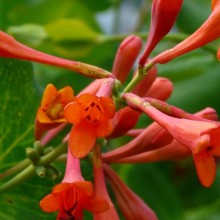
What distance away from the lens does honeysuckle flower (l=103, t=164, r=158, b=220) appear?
1130mm

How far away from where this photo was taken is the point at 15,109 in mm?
1256

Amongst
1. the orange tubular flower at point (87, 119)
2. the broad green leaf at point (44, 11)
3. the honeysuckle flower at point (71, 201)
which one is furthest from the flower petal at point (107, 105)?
the broad green leaf at point (44, 11)

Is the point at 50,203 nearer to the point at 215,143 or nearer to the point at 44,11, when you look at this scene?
the point at 215,143

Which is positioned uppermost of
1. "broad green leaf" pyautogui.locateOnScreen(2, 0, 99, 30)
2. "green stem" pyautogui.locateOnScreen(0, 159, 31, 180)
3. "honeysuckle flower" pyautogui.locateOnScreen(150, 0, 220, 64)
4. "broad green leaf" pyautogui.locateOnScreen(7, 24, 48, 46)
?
"honeysuckle flower" pyautogui.locateOnScreen(150, 0, 220, 64)

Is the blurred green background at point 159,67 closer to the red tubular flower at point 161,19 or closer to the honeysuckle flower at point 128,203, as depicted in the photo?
the honeysuckle flower at point 128,203

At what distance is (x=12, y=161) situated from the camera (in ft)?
4.16

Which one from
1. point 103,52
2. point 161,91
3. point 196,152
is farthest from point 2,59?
point 103,52

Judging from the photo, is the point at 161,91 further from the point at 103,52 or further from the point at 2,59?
the point at 103,52

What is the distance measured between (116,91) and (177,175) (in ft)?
3.74

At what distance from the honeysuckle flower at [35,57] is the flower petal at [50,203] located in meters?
0.21

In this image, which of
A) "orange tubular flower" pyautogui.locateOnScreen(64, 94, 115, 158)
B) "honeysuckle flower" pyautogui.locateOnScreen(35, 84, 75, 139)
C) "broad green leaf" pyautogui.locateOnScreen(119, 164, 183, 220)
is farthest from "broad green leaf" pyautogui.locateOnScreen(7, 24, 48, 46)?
"orange tubular flower" pyautogui.locateOnScreen(64, 94, 115, 158)

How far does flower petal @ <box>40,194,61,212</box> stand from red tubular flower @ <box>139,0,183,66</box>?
0.83ft

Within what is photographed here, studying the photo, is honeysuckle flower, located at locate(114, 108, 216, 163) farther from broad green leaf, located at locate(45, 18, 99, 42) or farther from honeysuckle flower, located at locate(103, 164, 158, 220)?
broad green leaf, located at locate(45, 18, 99, 42)

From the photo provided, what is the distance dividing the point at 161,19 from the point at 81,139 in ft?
0.79
